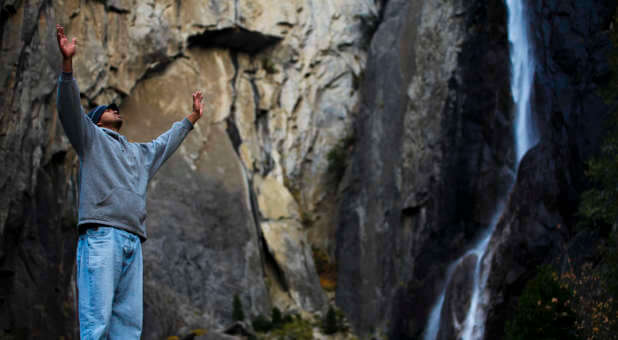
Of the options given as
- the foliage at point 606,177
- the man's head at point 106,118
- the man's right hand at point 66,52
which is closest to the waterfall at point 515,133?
the foliage at point 606,177

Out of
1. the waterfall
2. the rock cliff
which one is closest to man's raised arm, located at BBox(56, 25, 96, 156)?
the rock cliff

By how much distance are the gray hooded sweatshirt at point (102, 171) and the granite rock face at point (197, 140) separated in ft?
21.7

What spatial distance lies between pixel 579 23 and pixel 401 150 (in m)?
5.36

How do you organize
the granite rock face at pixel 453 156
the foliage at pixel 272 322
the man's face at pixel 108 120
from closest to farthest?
1. the man's face at pixel 108 120
2. the granite rock face at pixel 453 156
3. the foliage at pixel 272 322

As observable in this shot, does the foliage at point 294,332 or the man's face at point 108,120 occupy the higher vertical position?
the man's face at point 108,120

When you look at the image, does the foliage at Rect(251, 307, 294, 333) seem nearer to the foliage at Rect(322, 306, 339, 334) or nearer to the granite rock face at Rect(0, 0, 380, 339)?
the granite rock face at Rect(0, 0, 380, 339)

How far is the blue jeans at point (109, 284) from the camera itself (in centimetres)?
343

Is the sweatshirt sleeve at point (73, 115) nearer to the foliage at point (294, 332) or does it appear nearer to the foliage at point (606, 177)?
the foliage at point (606, 177)

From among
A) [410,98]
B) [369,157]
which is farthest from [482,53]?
[369,157]

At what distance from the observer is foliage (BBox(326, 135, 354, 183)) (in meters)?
19.6

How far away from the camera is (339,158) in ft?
64.4

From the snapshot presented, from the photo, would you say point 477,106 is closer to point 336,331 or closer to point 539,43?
point 539,43

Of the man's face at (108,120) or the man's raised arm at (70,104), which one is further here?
the man's face at (108,120)

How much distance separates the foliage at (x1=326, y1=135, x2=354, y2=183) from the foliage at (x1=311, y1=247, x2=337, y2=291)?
7.65 ft
